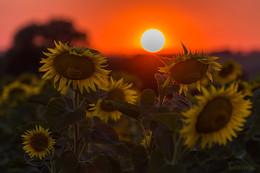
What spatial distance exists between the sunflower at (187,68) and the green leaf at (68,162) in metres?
0.66

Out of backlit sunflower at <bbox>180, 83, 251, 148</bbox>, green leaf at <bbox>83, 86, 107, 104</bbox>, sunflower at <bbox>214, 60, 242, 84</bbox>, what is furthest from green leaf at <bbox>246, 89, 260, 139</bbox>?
sunflower at <bbox>214, 60, 242, 84</bbox>

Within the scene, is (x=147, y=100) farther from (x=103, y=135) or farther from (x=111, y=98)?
(x=111, y=98)

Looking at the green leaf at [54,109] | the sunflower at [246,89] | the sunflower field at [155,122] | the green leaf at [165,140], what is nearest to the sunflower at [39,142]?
the sunflower field at [155,122]

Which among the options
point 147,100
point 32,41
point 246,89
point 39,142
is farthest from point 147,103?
point 32,41

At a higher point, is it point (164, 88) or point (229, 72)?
point (164, 88)

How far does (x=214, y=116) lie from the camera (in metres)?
1.20

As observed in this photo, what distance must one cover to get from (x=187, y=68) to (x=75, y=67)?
63 cm

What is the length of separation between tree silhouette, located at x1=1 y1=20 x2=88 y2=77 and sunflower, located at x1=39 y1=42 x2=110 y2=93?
23.9 meters

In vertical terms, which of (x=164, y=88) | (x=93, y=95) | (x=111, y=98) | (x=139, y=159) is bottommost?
(x=139, y=159)

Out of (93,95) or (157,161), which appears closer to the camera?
(157,161)

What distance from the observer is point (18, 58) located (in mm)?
26250

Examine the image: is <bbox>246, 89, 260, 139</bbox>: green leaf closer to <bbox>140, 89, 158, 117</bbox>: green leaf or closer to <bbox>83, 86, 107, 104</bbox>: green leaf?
<bbox>140, 89, 158, 117</bbox>: green leaf

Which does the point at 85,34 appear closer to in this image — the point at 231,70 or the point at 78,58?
the point at 231,70

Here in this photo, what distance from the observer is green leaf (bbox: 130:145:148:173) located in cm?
148
